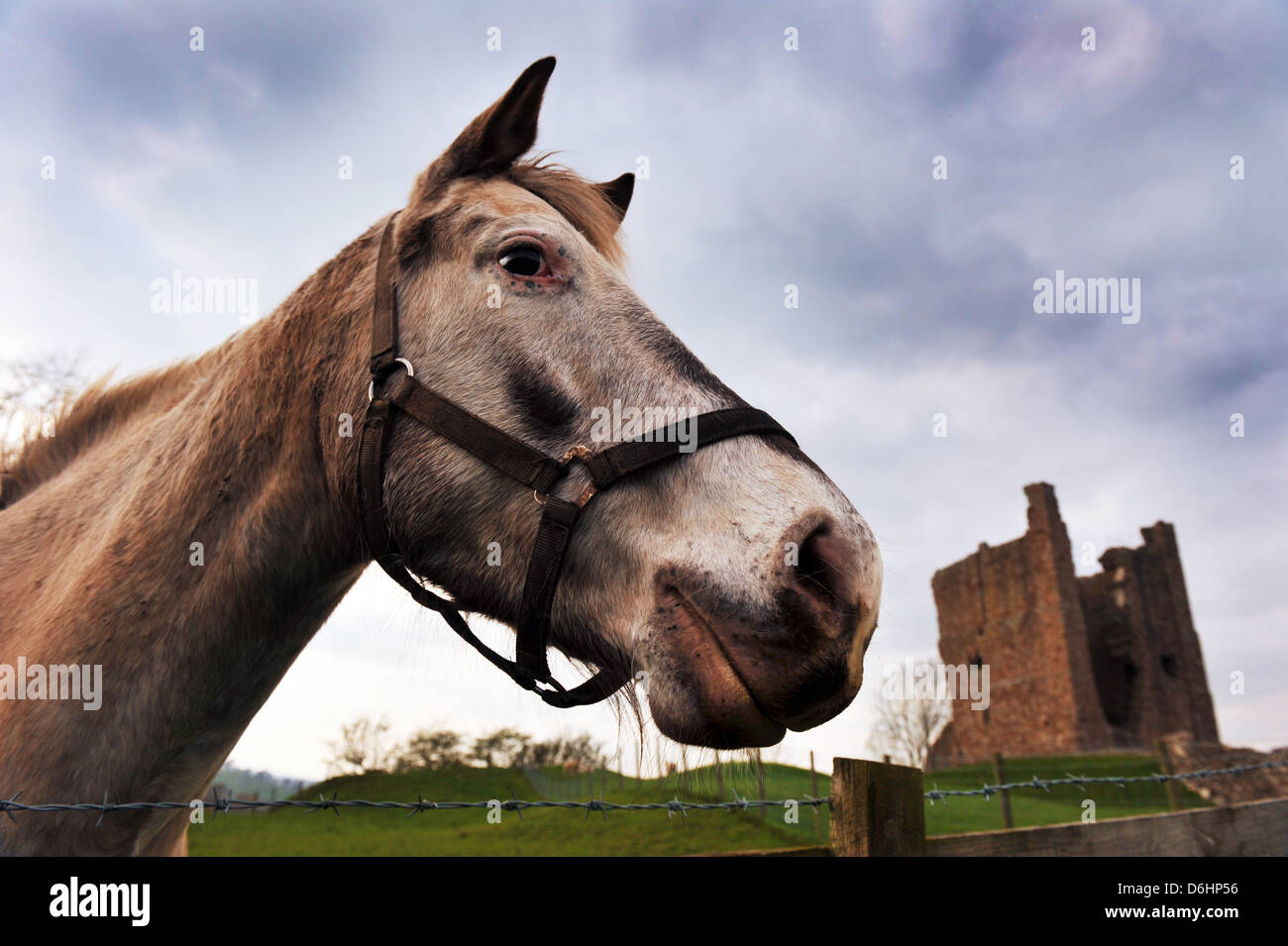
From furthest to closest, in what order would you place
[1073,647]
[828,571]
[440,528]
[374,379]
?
[1073,647]
[374,379]
[440,528]
[828,571]

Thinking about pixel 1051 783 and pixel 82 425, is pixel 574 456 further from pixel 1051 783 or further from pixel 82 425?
pixel 82 425

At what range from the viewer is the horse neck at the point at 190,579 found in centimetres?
210

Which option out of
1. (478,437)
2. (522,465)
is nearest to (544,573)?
(522,465)

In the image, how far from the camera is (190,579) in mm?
2246

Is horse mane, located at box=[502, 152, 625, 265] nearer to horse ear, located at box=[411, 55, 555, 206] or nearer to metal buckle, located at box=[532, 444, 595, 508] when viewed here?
horse ear, located at box=[411, 55, 555, 206]

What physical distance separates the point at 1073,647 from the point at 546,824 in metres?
27.6

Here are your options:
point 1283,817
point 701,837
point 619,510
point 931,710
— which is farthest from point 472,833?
point 931,710

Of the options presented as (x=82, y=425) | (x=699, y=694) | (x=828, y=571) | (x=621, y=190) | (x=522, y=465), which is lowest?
(x=699, y=694)

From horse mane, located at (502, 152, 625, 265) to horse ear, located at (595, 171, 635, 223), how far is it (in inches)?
15.8

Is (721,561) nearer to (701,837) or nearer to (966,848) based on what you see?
(966,848)

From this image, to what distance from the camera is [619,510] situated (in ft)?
6.45

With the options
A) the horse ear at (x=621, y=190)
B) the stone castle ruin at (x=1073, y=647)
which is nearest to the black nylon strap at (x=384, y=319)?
the horse ear at (x=621, y=190)

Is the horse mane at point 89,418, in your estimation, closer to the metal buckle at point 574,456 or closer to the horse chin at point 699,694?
the metal buckle at point 574,456
